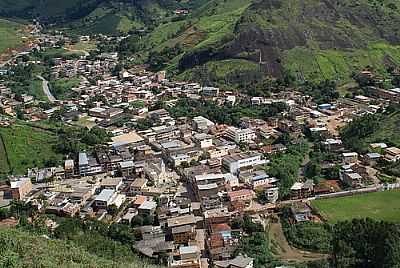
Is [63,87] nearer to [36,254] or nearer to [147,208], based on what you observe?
[147,208]

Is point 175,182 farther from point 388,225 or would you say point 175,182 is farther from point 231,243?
point 388,225

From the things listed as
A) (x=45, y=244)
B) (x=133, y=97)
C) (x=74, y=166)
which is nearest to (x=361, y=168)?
(x=74, y=166)

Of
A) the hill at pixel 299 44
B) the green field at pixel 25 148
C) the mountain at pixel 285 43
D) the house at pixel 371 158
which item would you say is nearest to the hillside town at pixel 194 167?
the house at pixel 371 158

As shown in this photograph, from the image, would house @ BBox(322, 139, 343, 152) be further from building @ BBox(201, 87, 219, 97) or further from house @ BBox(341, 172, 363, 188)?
building @ BBox(201, 87, 219, 97)

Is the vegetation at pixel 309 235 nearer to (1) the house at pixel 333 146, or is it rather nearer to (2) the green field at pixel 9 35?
(1) the house at pixel 333 146

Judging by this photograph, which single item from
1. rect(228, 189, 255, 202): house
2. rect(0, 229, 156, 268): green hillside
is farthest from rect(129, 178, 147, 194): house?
rect(0, 229, 156, 268): green hillside
